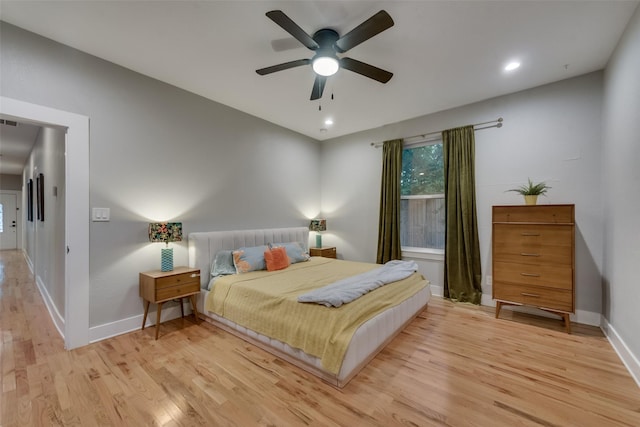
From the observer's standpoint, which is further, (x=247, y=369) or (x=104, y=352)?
(x=104, y=352)

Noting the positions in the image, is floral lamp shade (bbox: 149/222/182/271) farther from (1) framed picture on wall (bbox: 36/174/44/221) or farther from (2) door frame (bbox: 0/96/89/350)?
(1) framed picture on wall (bbox: 36/174/44/221)

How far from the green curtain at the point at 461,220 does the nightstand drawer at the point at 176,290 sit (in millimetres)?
3412

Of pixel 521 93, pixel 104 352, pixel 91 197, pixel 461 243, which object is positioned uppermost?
pixel 521 93

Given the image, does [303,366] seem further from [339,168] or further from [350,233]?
[339,168]

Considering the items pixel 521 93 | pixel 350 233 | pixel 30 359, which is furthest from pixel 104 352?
pixel 521 93

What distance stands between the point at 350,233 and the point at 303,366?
3.14 metres

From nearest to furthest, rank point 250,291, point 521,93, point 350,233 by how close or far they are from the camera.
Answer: point 250,291 < point 521,93 < point 350,233

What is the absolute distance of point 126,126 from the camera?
2846 mm

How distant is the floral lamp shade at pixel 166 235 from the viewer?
2854 millimetres

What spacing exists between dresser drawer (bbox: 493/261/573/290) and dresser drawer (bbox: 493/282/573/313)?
55mm

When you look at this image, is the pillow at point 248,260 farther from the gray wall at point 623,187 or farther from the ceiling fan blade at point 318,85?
the gray wall at point 623,187

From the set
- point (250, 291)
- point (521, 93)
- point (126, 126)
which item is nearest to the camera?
point (250, 291)

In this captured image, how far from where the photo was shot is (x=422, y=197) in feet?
14.1

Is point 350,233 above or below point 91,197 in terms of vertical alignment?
below
